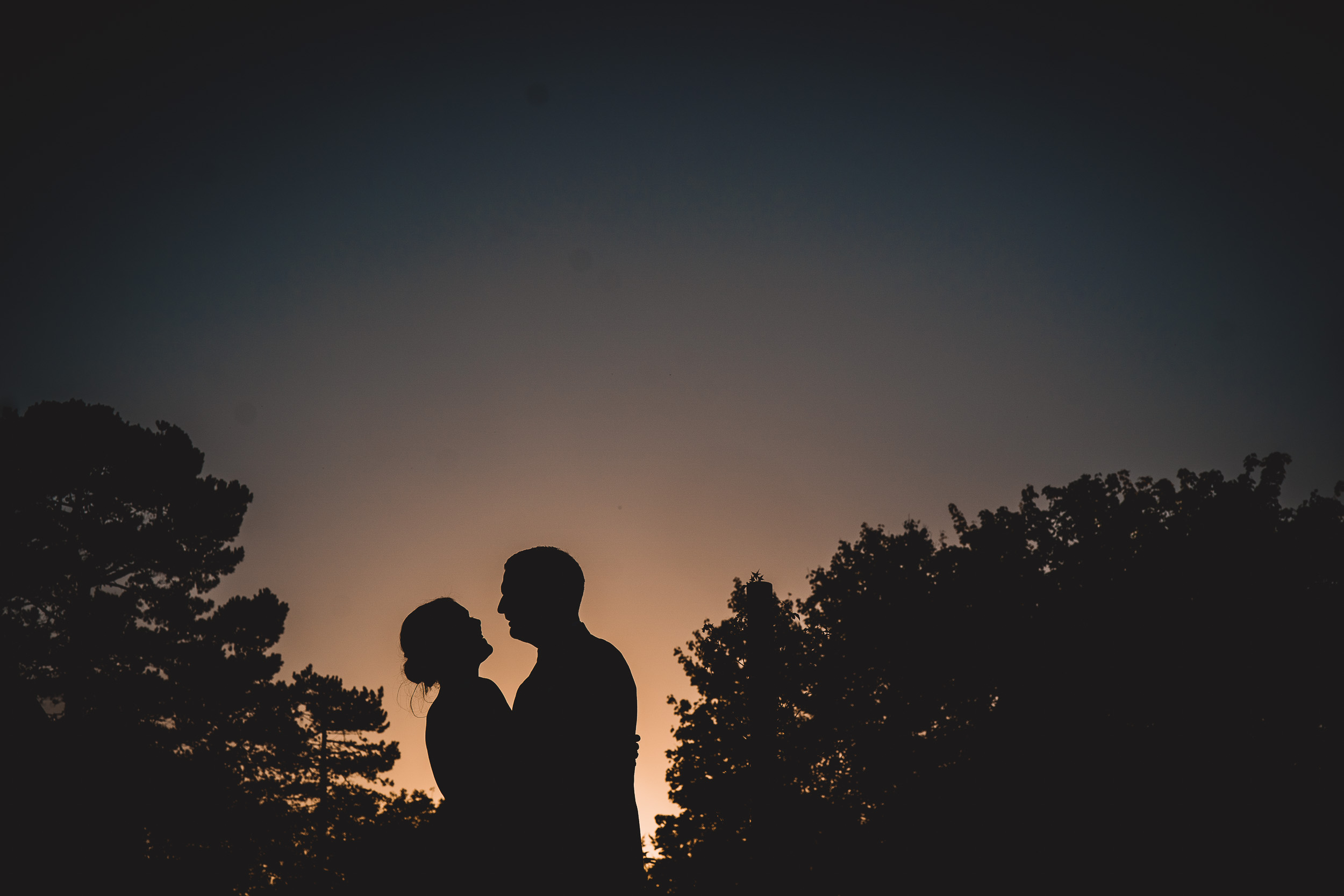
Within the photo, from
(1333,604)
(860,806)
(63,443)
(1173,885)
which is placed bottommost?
(1173,885)

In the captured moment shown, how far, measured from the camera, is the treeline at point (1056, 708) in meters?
19.5

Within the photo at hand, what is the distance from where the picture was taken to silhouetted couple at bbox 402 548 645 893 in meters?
2.12

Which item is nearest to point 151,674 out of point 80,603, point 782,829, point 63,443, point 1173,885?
point 80,603

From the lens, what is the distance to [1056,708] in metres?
21.5

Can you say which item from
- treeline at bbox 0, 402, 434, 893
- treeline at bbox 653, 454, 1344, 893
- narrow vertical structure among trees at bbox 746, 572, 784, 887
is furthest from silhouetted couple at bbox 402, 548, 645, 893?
treeline at bbox 653, 454, 1344, 893

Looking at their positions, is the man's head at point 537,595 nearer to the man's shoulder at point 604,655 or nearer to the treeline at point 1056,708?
the man's shoulder at point 604,655

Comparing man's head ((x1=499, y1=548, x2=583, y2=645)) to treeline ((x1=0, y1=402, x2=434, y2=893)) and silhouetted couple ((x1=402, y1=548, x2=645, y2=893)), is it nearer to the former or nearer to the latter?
silhouetted couple ((x1=402, y1=548, x2=645, y2=893))

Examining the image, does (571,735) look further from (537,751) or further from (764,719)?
(764,719)

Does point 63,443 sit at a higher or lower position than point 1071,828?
higher

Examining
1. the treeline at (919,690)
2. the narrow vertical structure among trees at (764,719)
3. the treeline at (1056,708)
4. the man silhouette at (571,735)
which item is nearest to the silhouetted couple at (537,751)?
the man silhouette at (571,735)

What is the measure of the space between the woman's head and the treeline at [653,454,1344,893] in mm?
20883

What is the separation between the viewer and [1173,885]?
18812mm

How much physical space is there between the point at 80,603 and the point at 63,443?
4270 mm

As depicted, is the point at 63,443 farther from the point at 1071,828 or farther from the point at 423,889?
the point at 1071,828
